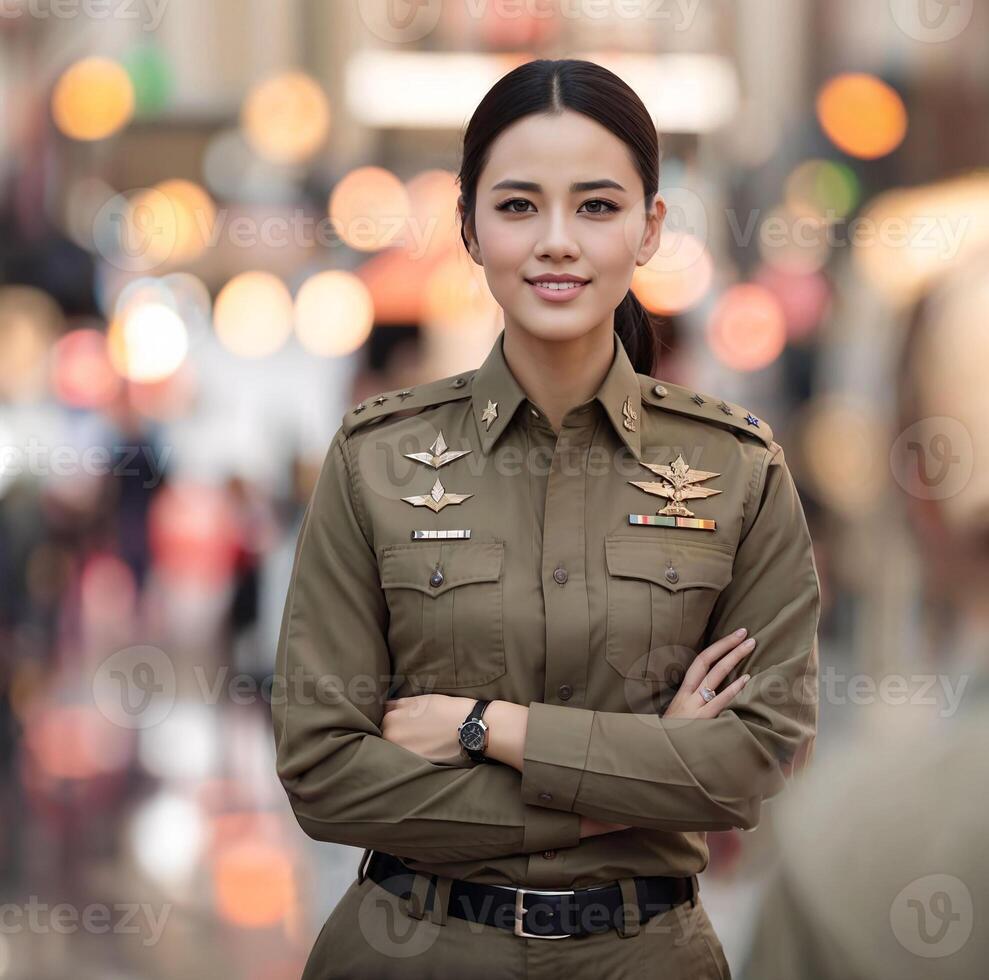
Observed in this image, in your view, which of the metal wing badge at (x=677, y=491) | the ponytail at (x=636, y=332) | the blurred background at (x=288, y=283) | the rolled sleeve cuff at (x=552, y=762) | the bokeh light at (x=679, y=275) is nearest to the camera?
the rolled sleeve cuff at (x=552, y=762)

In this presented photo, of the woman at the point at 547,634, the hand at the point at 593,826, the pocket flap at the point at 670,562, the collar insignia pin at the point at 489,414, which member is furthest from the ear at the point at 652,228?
the hand at the point at 593,826

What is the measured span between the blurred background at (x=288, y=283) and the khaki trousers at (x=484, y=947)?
3.13m

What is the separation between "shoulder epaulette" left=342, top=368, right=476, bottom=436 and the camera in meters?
1.92

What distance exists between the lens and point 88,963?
3.72 meters

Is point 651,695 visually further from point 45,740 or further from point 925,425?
point 45,740

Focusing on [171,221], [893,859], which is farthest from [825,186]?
[893,859]

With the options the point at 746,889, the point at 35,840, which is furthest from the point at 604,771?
the point at 35,840

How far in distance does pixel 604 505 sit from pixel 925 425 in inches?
31.3

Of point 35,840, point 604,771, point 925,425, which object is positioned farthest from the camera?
point 35,840

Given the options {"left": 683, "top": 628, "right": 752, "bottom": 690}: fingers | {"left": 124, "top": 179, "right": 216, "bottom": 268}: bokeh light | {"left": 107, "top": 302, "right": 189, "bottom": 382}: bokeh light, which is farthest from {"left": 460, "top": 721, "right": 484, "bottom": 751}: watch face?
{"left": 107, "top": 302, "right": 189, "bottom": 382}: bokeh light

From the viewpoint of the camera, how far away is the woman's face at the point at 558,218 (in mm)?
1736

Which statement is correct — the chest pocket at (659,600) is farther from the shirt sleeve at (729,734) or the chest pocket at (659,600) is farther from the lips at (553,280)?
the lips at (553,280)

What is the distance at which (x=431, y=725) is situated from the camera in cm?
176

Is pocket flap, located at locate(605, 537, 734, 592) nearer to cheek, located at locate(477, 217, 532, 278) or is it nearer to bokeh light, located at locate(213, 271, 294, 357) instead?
cheek, located at locate(477, 217, 532, 278)
